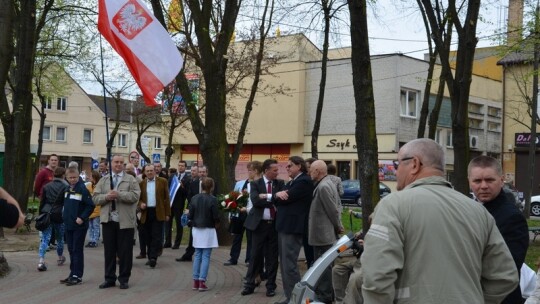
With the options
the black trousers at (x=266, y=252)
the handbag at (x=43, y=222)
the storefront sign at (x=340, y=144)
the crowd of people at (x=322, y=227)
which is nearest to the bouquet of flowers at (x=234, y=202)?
the crowd of people at (x=322, y=227)

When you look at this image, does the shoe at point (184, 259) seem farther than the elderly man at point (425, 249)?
Yes

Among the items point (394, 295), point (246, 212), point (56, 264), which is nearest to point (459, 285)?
point (394, 295)

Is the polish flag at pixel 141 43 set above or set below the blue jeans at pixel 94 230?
above

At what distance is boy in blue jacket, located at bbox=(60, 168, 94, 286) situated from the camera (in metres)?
10.2

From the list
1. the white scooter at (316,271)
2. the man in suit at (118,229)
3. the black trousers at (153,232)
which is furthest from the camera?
the black trousers at (153,232)

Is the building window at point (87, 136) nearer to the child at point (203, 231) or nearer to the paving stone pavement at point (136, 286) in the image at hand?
the paving stone pavement at point (136, 286)

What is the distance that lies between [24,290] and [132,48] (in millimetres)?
4114

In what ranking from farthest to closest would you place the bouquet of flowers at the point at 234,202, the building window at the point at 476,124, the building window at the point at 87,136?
the building window at the point at 87,136 → the building window at the point at 476,124 → the bouquet of flowers at the point at 234,202

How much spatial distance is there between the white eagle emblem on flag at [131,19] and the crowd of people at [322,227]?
8.34 ft

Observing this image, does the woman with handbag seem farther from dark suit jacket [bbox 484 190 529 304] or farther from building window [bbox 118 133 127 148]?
building window [bbox 118 133 127 148]

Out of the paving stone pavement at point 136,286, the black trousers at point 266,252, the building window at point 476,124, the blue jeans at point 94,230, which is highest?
the building window at point 476,124

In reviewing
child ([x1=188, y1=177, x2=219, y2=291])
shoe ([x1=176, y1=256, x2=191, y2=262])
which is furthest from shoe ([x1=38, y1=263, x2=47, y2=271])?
child ([x1=188, y1=177, x2=219, y2=291])

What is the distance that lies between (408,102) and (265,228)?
127ft

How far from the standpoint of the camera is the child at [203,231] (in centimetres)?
973
